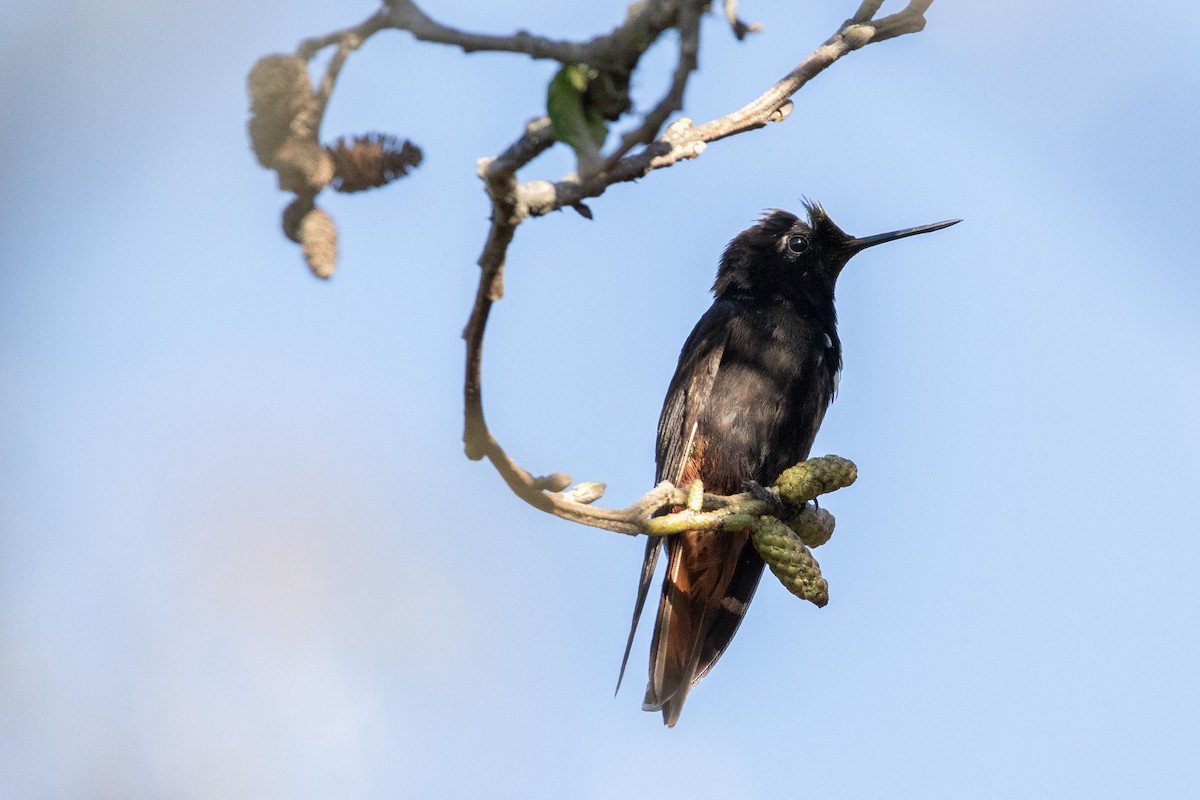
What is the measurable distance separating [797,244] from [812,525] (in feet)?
7.53

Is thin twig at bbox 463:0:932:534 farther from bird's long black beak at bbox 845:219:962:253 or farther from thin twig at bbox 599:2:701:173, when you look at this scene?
bird's long black beak at bbox 845:219:962:253

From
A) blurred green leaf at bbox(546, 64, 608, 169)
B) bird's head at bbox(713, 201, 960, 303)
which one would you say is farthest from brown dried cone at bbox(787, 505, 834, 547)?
blurred green leaf at bbox(546, 64, 608, 169)

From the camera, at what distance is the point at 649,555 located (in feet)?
16.6

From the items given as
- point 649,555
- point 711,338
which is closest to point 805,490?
point 649,555

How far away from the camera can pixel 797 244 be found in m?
6.22

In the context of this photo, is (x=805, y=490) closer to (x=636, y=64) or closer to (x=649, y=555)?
(x=649, y=555)

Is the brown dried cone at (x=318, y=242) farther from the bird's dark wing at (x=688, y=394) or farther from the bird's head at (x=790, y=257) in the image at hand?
the bird's head at (x=790, y=257)

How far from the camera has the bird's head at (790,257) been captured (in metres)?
6.09

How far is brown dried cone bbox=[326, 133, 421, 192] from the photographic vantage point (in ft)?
6.40

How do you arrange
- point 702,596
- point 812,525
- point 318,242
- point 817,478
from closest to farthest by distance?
point 318,242, point 817,478, point 812,525, point 702,596

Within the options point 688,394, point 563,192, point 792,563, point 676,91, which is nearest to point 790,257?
point 688,394

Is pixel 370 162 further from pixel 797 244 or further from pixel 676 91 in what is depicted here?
pixel 797 244

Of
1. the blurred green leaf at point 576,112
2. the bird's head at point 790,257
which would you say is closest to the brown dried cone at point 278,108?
the blurred green leaf at point 576,112

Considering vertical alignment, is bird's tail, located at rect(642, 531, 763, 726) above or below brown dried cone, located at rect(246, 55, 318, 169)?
below
